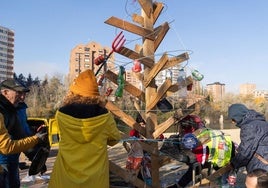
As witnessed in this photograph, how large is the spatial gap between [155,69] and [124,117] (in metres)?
0.79

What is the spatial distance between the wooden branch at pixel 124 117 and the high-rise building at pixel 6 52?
64149 millimetres

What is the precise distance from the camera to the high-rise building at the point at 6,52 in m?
68.0

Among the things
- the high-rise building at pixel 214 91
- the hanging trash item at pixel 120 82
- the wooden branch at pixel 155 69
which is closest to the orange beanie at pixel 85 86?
the hanging trash item at pixel 120 82

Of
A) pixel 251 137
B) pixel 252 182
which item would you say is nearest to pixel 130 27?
pixel 251 137

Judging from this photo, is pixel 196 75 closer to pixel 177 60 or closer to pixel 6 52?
pixel 177 60

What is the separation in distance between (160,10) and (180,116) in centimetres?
155

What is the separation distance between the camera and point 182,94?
17.0 ft

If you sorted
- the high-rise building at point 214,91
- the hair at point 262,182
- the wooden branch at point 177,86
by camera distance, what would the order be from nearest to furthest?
1. the hair at point 262,182
2. the wooden branch at point 177,86
3. the high-rise building at point 214,91

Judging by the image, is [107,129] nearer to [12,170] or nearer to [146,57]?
[12,170]

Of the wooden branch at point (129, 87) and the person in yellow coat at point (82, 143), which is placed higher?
the wooden branch at point (129, 87)

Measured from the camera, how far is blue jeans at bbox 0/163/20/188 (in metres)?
3.45

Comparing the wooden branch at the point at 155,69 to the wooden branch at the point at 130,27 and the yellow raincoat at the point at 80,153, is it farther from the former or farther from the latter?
the yellow raincoat at the point at 80,153

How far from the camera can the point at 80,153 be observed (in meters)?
3.19

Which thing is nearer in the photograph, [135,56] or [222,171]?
[135,56]
